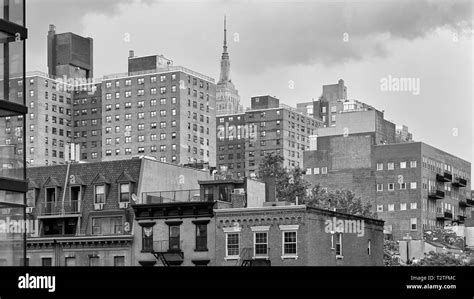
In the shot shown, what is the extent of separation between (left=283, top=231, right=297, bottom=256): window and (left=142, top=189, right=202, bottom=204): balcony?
21.4 feet

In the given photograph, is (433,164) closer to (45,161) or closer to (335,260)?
(45,161)

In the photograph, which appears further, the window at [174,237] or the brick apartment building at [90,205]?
the brick apartment building at [90,205]

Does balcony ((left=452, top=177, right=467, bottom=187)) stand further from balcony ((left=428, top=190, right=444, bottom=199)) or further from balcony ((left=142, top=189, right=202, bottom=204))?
balcony ((left=142, top=189, right=202, bottom=204))

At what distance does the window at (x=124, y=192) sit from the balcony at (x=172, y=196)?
3.92 ft

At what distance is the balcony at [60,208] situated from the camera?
65.1 metres

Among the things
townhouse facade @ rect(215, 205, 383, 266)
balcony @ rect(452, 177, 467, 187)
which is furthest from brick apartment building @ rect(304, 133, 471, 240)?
townhouse facade @ rect(215, 205, 383, 266)

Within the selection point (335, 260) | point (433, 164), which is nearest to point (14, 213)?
point (335, 260)

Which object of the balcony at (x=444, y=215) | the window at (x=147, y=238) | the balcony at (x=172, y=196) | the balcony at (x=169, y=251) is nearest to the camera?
the balcony at (x=169, y=251)

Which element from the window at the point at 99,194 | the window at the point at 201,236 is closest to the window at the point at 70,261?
the window at the point at 99,194

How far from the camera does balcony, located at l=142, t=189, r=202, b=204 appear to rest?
205ft

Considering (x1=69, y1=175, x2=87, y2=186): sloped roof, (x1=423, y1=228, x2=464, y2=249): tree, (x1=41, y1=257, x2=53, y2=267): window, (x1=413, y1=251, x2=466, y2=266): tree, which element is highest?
(x1=69, y1=175, x2=87, y2=186): sloped roof

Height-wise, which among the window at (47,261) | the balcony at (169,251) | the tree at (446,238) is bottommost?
the tree at (446,238)

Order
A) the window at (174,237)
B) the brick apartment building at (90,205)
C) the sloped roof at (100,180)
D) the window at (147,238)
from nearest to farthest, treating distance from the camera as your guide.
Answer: the window at (174,237)
the window at (147,238)
the brick apartment building at (90,205)
the sloped roof at (100,180)

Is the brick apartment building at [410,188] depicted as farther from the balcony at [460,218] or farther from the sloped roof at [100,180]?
the sloped roof at [100,180]
